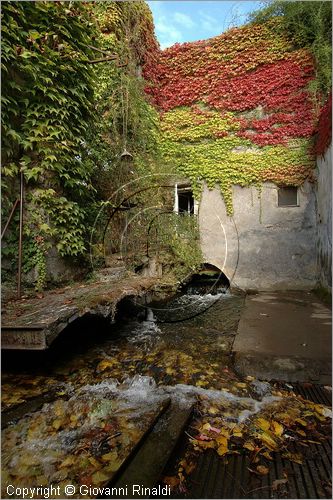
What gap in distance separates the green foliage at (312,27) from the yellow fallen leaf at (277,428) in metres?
8.76

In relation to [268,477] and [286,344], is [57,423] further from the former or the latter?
[286,344]

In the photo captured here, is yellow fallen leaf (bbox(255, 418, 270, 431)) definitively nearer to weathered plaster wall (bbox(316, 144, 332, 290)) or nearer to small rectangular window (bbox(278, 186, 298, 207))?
weathered plaster wall (bbox(316, 144, 332, 290))

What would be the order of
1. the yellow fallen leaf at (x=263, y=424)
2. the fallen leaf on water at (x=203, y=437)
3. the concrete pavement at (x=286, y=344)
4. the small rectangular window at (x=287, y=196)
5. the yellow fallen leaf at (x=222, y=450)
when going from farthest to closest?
the small rectangular window at (x=287, y=196), the concrete pavement at (x=286, y=344), the yellow fallen leaf at (x=263, y=424), the fallen leaf on water at (x=203, y=437), the yellow fallen leaf at (x=222, y=450)

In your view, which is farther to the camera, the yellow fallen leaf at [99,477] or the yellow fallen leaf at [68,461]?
the yellow fallen leaf at [68,461]

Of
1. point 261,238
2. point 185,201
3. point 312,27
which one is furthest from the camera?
point 185,201

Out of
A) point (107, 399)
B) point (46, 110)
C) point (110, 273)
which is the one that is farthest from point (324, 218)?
point (107, 399)

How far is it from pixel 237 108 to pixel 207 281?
5.57 meters

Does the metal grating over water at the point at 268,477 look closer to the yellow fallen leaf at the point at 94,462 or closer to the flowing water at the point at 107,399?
the flowing water at the point at 107,399

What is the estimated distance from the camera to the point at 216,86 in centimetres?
932

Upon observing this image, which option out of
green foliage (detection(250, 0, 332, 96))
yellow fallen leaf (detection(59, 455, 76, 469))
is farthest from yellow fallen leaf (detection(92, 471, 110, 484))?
green foliage (detection(250, 0, 332, 96))

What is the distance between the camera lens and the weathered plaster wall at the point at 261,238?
27.3 ft

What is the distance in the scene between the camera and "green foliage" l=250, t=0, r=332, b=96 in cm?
799

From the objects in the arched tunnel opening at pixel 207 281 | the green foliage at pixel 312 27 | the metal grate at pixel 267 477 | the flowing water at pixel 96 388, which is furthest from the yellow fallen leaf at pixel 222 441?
the green foliage at pixel 312 27

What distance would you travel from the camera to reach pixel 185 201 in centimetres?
959
